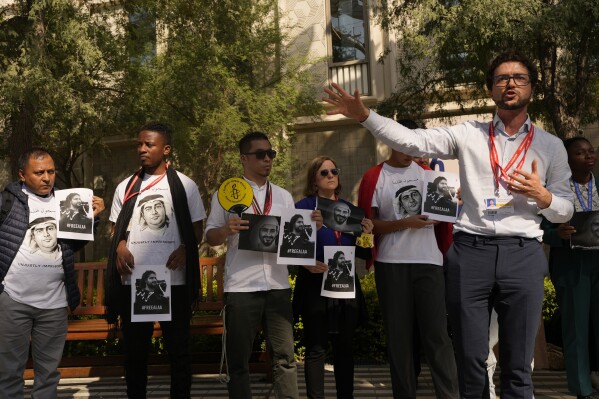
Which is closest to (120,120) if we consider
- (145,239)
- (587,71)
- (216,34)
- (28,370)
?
(216,34)

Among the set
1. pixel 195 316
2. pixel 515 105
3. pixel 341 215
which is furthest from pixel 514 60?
pixel 195 316

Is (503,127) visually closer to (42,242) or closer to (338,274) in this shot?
(338,274)

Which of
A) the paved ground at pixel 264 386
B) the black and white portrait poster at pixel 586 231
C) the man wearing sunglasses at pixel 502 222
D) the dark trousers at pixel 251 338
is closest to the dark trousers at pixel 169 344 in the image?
the dark trousers at pixel 251 338

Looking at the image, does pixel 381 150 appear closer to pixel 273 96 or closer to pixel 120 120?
pixel 273 96

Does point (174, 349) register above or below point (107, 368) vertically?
above

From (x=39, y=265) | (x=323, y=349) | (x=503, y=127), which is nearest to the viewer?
(x=503, y=127)

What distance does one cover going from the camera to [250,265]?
5.16 metres

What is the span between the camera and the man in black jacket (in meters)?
5.18

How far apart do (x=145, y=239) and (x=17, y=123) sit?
26.6ft

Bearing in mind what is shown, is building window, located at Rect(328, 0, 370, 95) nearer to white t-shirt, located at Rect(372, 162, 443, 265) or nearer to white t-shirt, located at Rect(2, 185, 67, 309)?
white t-shirt, located at Rect(372, 162, 443, 265)

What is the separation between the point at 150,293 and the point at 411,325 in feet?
6.19

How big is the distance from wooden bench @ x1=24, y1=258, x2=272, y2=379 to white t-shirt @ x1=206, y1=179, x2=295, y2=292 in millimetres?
2338

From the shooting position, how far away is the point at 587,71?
33.8 feet

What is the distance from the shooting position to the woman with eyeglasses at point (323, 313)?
5.62 meters
